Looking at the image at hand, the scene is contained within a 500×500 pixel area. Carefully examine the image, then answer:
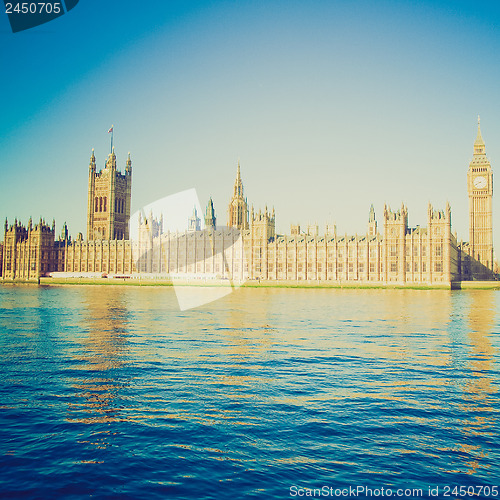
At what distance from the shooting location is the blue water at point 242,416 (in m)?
12.3

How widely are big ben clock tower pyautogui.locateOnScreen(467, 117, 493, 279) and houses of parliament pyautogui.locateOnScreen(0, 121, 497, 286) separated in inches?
9.6

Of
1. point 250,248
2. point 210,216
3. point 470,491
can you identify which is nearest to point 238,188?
point 210,216

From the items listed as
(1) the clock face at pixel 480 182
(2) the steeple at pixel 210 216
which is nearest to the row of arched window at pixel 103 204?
(2) the steeple at pixel 210 216

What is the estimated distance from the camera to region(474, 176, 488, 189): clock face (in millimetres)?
139125

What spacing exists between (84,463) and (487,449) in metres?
10.4

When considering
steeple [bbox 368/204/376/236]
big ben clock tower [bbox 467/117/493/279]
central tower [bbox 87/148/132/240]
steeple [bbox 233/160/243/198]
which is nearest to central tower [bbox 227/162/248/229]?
steeple [bbox 233/160/243/198]

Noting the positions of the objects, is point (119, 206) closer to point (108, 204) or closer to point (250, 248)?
point (108, 204)

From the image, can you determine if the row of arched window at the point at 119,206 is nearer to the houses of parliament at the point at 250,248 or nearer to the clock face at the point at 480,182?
the houses of parliament at the point at 250,248

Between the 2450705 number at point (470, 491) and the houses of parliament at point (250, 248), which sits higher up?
the houses of parliament at point (250, 248)

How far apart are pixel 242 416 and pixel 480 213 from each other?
5382 inches

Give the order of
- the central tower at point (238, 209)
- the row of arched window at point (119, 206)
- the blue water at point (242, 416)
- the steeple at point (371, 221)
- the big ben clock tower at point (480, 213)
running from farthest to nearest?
the row of arched window at point (119, 206), the central tower at point (238, 209), the steeple at point (371, 221), the big ben clock tower at point (480, 213), the blue water at point (242, 416)

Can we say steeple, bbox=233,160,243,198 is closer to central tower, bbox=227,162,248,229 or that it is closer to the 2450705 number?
central tower, bbox=227,162,248,229

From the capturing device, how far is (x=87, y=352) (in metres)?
27.4

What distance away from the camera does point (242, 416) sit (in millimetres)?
16438
